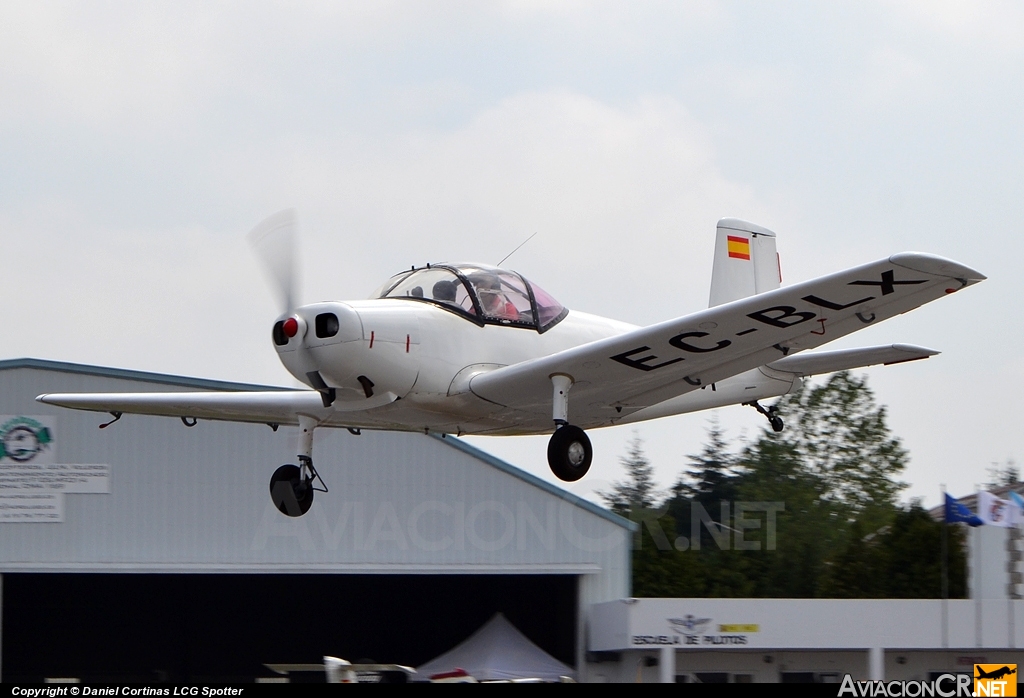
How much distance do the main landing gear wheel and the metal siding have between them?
11.5m

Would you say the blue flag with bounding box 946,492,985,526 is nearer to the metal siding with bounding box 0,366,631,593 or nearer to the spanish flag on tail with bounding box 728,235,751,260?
the metal siding with bounding box 0,366,631,593

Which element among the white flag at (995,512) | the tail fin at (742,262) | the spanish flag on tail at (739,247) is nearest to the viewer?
the tail fin at (742,262)

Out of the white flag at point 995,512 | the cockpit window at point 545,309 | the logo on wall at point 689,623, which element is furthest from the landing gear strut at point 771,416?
the white flag at point 995,512

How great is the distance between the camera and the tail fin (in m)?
12.7

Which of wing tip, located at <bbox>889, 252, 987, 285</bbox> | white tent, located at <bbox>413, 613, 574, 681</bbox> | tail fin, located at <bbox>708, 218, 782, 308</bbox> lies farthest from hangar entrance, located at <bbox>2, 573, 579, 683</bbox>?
wing tip, located at <bbox>889, 252, 987, 285</bbox>

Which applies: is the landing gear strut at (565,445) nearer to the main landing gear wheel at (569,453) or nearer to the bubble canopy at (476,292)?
the main landing gear wheel at (569,453)

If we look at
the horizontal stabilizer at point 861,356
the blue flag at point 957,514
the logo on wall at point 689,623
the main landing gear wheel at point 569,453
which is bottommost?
the logo on wall at point 689,623

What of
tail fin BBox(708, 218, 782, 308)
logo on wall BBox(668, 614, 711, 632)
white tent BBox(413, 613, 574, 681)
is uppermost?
tail fin BBox(708, 218, 782, 308)

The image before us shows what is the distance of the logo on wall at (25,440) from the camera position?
19734mm

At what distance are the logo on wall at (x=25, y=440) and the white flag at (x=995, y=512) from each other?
16083 mm

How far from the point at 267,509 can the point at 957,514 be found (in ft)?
40.7

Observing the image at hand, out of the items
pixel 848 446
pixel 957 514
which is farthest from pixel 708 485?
pixel 957 514

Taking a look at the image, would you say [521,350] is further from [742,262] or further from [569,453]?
[742,262]

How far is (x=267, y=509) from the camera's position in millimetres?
20906
